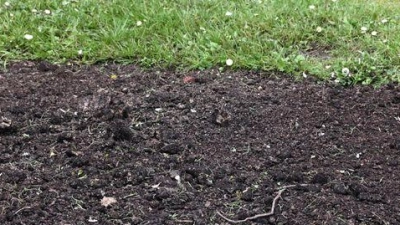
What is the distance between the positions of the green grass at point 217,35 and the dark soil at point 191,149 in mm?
232

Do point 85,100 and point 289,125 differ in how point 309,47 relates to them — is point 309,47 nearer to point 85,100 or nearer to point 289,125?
point 289,125

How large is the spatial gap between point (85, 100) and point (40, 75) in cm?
55

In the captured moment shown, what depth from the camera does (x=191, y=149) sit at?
3.12 meters

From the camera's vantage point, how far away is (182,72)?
408cm

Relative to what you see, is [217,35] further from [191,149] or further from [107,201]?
[107,201]

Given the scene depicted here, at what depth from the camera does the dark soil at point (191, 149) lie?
269 cm

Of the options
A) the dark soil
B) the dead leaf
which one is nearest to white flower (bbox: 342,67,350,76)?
the dark soil

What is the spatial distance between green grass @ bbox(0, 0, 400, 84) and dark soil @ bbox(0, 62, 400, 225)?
23cm

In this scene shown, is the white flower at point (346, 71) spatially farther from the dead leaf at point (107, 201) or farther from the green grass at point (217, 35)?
the dead leaf at point (107, 201)

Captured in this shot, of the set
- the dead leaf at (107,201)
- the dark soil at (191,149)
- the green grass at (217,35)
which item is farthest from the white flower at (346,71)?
the dead leaf at (107,201)

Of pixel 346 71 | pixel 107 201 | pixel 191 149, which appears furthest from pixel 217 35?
pixel 107 201

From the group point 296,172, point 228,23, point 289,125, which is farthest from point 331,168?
point 228,23

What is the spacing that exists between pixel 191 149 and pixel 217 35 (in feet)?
5.15

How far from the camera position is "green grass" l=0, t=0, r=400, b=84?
4203mm
